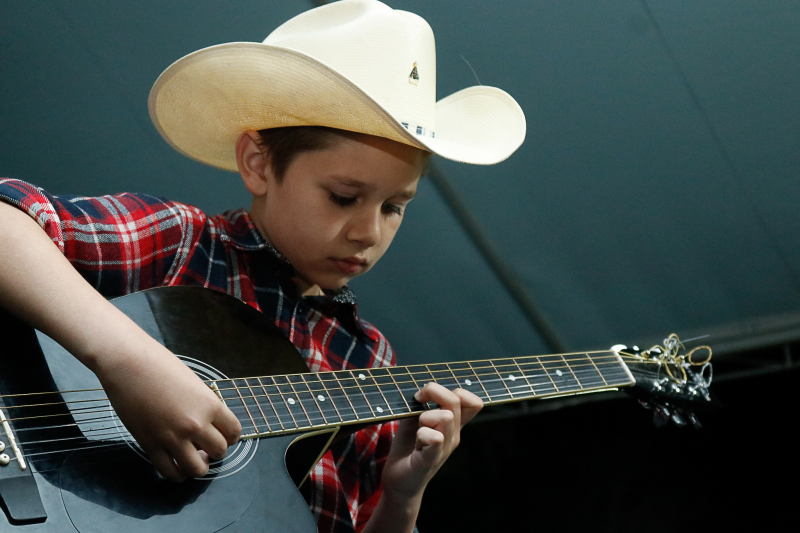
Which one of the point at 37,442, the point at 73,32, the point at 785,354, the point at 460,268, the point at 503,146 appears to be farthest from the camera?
the point at 785,354

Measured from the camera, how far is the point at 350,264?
4.20 feet

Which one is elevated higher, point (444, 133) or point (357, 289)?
point (444, 133)

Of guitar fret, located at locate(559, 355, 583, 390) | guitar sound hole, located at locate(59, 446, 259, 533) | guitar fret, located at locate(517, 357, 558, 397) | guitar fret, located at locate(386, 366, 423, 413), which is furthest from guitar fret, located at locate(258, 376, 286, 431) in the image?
guitar fret, located at locate(559, 355, 583, 390)

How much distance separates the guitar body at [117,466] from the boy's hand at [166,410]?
4 cm

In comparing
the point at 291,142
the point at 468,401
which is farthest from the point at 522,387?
the point at 291,142

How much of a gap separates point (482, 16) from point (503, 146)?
0.50m

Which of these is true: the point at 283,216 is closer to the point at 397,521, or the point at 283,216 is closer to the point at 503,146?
the point at 503,146

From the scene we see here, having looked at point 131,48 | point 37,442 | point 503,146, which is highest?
point 131,48

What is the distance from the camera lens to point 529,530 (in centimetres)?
289

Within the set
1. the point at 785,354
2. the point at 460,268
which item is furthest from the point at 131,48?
the point at 785,354

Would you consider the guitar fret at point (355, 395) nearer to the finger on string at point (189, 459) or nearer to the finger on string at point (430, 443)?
the finger on string at point (430, 443)

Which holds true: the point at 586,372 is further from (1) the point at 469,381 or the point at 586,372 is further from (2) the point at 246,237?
(2) the point at 246,237

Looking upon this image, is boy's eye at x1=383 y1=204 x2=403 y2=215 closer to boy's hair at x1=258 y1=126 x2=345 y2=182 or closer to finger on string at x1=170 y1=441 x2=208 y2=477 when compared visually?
boy's hair at x1=258 y1=126 x2=345 y2=182

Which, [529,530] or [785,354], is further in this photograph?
[529,530]
